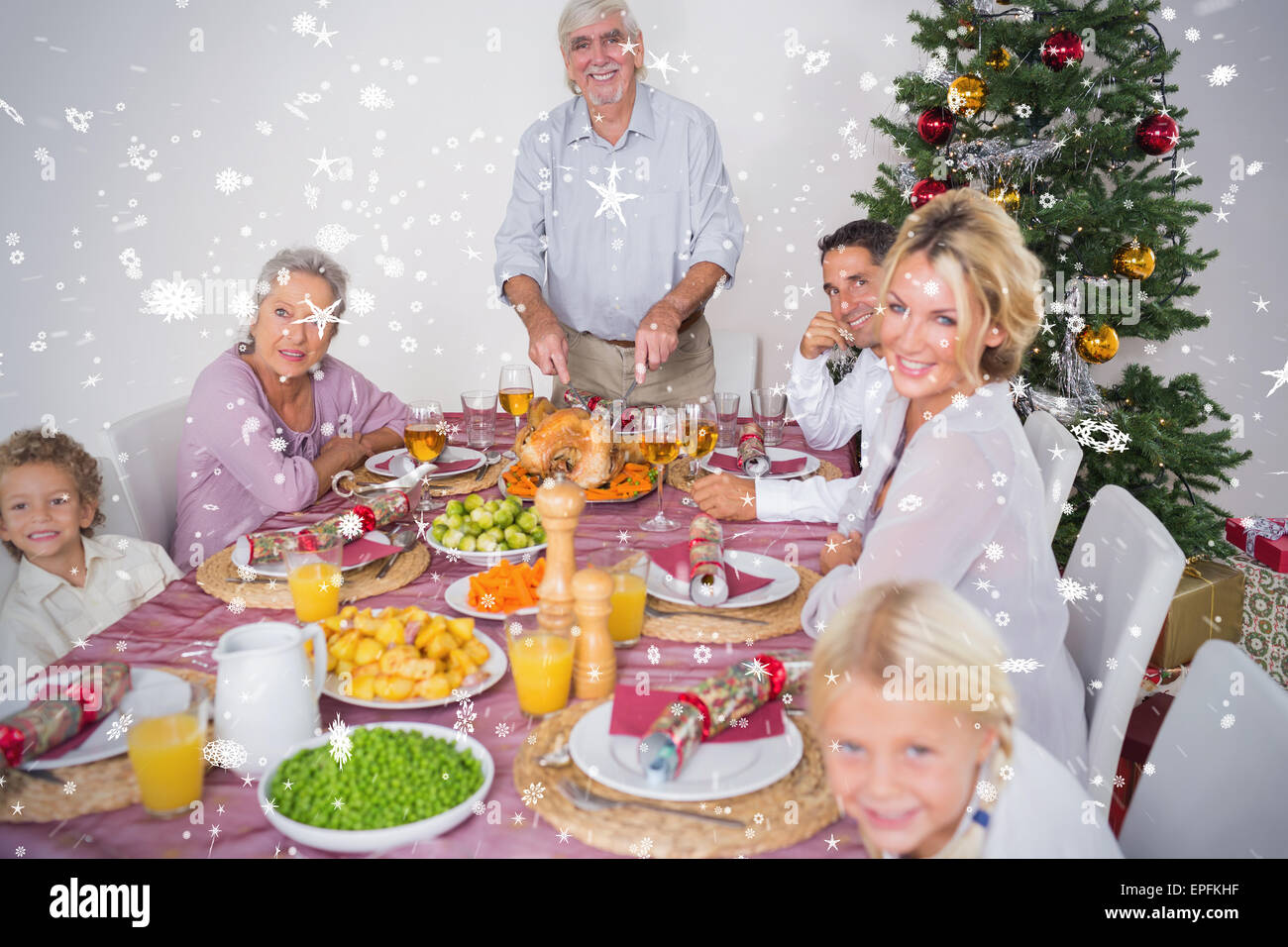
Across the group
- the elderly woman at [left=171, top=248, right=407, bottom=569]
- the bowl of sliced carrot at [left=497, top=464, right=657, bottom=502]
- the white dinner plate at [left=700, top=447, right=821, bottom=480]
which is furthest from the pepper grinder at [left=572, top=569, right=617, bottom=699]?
the elderly woman at [left=171, top=248, right=407, bottom=569]

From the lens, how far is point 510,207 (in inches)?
93.0

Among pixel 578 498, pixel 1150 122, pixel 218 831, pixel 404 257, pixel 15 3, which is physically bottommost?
pixel 218 831

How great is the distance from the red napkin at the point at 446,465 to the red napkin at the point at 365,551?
40 centimetres

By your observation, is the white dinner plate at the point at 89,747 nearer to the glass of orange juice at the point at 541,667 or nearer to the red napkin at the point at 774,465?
the glass of orange juice at the point at 541,667

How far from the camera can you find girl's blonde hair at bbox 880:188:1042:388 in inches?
33.0

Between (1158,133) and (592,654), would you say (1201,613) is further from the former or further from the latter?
(592,654)

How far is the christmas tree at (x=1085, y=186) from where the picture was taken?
2.16 metres

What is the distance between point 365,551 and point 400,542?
6 centimetres

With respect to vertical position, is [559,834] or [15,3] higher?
[15,3]

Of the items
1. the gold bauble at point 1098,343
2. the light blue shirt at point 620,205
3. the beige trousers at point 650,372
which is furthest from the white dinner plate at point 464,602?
the gold bauble at point 1098,343
